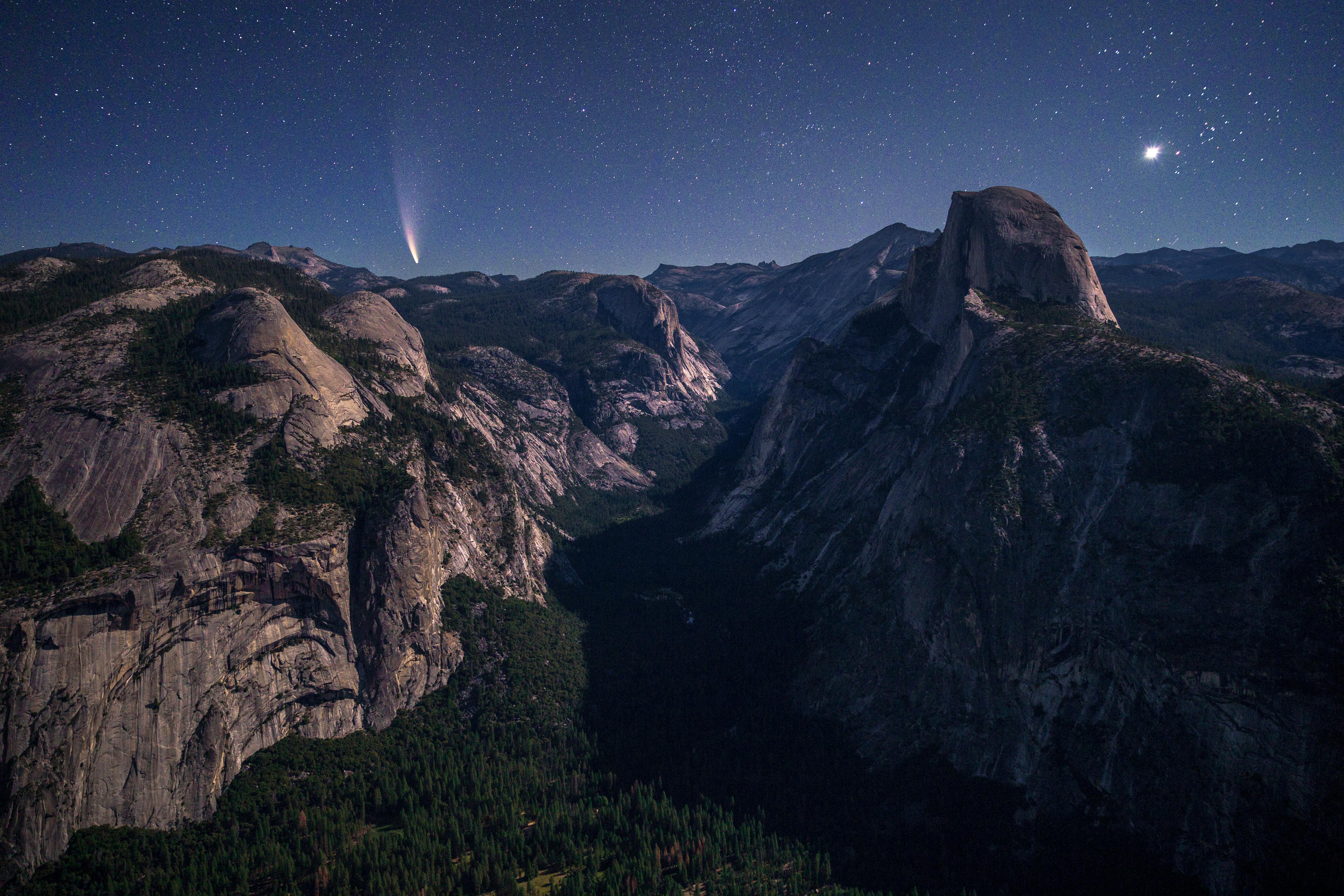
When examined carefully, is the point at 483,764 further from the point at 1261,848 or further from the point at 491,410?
the point at 491,410

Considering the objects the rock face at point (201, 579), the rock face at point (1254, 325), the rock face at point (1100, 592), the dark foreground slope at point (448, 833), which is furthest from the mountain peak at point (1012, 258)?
the rock face at point (201, 579)

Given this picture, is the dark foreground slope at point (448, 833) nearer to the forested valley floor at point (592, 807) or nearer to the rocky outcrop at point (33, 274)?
the forested valley floor at point (592, 807)

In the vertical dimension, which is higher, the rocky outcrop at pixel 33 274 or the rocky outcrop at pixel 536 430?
the rocky outcrop at pixel 33 274

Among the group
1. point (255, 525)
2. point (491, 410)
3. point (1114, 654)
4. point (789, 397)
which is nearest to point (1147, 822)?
point (1114, 654)

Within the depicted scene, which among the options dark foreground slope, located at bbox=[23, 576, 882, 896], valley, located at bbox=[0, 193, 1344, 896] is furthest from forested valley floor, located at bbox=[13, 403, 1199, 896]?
valley, located at bbox=[0, 193, 1344, 896]

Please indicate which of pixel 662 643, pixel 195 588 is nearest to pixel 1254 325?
pixel 662 643
